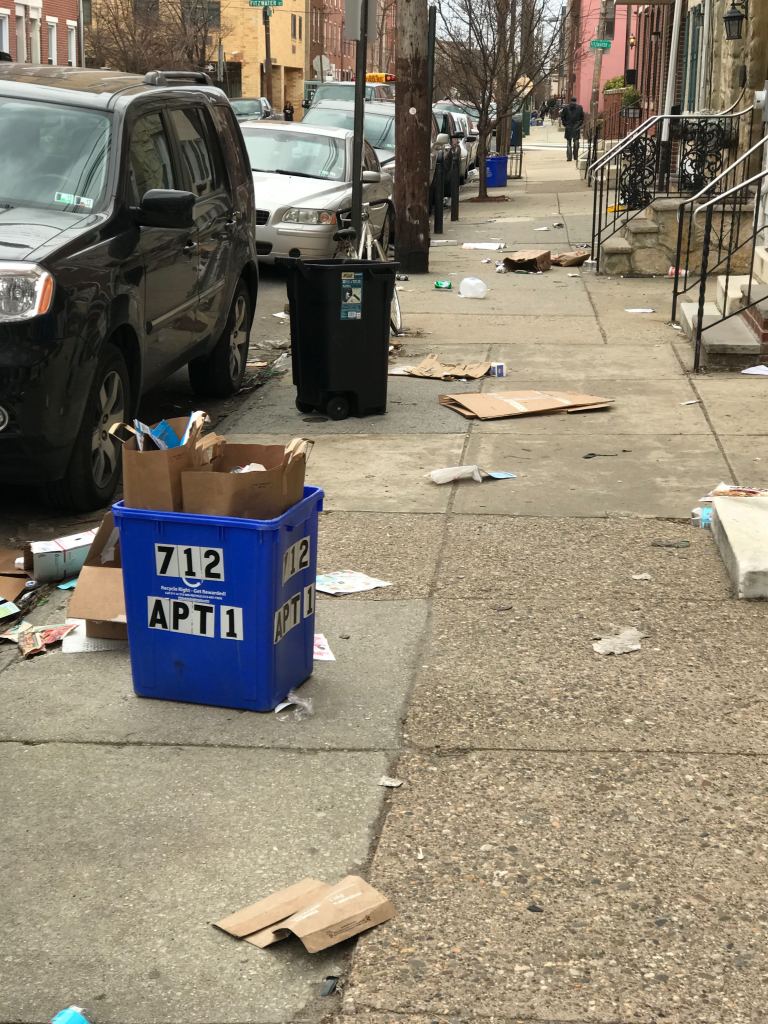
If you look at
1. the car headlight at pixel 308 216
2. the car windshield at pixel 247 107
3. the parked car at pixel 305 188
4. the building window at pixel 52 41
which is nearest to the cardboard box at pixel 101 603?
the parked car at pixel 305 188

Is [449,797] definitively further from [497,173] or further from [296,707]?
[497,173]

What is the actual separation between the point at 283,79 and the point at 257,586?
7773 centimetres

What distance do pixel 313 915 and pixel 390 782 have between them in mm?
748

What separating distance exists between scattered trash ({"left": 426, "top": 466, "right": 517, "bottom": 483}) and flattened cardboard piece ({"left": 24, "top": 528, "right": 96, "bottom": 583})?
6.68 feet

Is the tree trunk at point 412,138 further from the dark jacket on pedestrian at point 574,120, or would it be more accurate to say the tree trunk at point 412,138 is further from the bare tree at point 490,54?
the dark jacket on pedestrian at point 574,120

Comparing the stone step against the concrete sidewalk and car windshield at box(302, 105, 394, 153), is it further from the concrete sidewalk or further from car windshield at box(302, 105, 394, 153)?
car windshield at box(302, 105, 394, 153)

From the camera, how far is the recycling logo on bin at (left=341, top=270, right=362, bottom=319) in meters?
8.00

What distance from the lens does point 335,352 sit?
815cm

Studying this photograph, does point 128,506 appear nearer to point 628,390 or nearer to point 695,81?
point 628,390

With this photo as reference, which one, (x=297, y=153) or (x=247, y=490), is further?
(x=297, y=153)

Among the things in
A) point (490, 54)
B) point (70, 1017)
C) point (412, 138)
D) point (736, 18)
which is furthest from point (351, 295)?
point (490, 54)

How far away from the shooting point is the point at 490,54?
26.1 meters

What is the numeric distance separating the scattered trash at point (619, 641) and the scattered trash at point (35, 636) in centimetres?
194

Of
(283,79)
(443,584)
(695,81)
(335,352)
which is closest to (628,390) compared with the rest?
(335,352)
